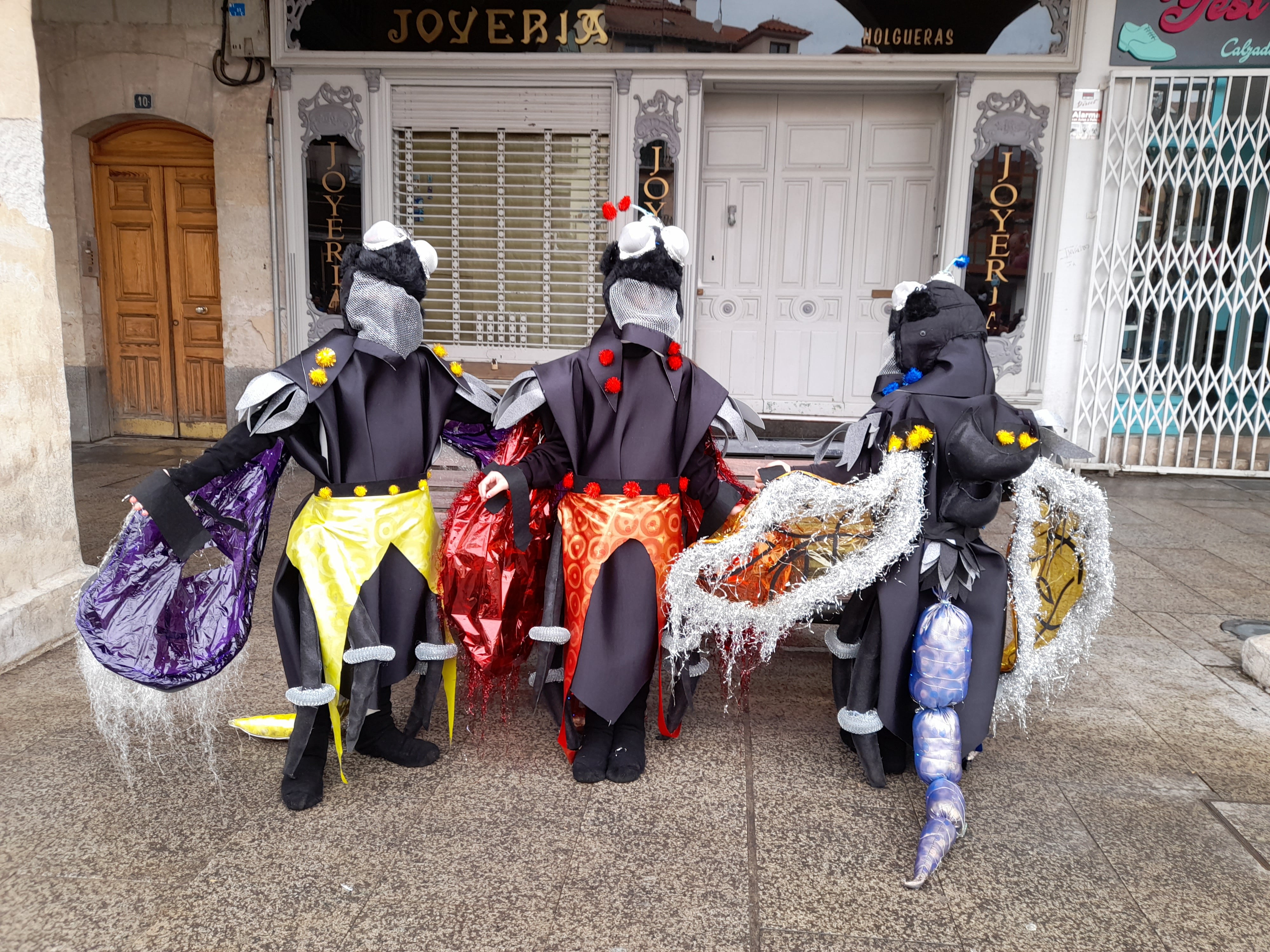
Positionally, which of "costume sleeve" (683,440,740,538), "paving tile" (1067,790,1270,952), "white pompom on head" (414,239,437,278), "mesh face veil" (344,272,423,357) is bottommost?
"paving tile" (1067,790,1270,952)

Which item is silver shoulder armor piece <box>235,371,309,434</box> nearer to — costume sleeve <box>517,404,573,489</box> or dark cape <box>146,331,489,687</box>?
dark cape <box>146,331,489,687</box>

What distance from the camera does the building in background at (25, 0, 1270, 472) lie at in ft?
22.1

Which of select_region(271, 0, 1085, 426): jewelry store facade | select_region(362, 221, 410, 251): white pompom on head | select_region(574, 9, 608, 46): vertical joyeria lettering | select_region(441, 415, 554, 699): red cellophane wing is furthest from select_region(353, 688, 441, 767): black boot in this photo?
select_region(574, 9, 608, 46): vertical joyeria lettering

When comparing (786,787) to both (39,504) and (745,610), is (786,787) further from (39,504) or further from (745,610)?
(39,504)

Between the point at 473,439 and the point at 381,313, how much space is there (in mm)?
652

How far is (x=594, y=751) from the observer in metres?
2.72

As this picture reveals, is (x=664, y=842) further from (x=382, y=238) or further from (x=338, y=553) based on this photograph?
(x=382, y=238)

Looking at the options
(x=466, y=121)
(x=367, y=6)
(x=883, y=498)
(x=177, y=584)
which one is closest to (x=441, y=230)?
(x=466, y=121)

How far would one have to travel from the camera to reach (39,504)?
3520 millimetres

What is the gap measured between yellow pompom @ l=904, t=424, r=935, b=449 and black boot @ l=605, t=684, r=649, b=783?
1.10 meters

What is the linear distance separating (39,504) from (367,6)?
5.21 m

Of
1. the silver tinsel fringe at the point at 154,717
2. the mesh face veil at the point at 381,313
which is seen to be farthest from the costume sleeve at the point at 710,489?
the silver tinsel fringe at the point at 154,717

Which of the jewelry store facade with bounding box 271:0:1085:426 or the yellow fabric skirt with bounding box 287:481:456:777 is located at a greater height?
the jewelry store facade with bounding box 271:0:1085:426

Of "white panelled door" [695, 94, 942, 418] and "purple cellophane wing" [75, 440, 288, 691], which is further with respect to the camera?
"white panelled door" [695, 94, 942, 418]
